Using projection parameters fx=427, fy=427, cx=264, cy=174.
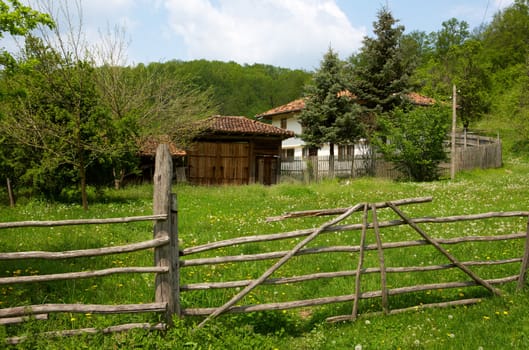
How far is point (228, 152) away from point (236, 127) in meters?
1.80

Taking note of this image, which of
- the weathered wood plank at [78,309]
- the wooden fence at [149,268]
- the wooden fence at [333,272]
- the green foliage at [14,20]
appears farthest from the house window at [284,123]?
the weathered wood plank at [78,309]

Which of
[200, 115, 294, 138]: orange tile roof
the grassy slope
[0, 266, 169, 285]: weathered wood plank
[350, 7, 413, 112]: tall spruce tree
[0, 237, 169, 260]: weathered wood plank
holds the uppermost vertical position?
[350, 7, 413, 112]: tall spruce tree

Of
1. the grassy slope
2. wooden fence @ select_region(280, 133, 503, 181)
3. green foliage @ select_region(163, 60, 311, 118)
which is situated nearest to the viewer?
the grassy slope

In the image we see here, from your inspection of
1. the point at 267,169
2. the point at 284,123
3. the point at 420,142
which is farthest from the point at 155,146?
the point at 284,123

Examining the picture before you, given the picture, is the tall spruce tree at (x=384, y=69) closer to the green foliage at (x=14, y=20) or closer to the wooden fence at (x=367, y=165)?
the wooden fence at (x=367, y=165)

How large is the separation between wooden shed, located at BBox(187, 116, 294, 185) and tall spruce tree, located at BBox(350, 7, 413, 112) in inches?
270

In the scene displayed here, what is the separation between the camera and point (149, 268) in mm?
4473

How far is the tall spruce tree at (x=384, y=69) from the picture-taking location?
98.7 ft

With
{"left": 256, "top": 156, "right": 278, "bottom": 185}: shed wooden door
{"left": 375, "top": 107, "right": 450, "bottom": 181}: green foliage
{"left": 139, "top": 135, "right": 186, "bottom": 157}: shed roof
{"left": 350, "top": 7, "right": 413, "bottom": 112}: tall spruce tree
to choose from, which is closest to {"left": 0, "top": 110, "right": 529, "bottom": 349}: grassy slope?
A: {"left": 139, "top": 135, "right": 186, "bottom": 157}: shed roof

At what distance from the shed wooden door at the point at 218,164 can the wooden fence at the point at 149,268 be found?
2423cm

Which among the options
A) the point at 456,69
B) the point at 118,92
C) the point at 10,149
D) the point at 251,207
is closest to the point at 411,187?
the point at 251,207

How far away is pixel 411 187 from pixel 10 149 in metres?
16.8

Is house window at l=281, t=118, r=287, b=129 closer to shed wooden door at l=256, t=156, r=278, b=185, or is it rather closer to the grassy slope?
shed wooden door at l=256, t=156, r=278, b=185

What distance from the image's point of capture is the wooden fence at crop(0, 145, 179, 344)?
435 centimetres
